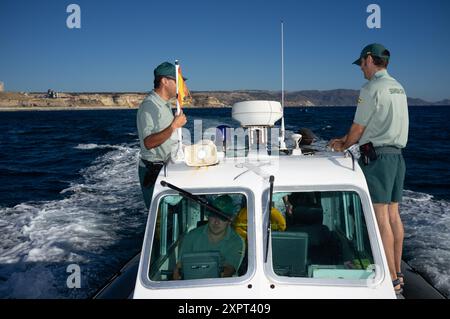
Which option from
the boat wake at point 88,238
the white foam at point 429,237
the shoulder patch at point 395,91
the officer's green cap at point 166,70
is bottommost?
the white foam at point 429,237

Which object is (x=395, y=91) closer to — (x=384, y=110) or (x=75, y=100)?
(x=384, y=110)

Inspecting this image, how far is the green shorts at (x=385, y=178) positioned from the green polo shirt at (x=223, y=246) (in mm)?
1437

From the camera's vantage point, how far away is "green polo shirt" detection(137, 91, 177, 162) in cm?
420

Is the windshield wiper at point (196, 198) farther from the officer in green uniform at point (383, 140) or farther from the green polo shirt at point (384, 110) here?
the green polo shirt at point (384, 110)

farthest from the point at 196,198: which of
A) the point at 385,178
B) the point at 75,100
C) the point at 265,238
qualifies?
the point at 75,100

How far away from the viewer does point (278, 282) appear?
2865 mm

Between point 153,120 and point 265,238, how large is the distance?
1897 mm

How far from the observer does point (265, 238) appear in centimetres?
295

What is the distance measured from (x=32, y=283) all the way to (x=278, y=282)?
4.62 metres

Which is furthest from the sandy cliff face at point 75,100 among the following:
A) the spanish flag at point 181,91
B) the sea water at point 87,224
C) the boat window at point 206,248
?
the boat window at point 206,248

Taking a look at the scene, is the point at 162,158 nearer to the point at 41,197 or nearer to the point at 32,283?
the point at 32,283

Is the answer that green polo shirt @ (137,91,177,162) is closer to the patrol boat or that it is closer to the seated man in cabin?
the patrol boat

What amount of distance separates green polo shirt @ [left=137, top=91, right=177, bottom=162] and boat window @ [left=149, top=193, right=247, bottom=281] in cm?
99

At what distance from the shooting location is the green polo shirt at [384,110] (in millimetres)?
3801
